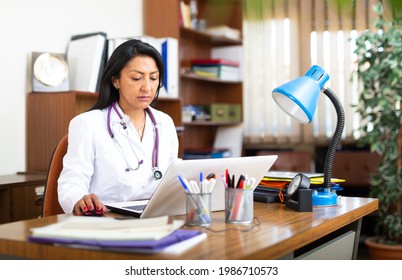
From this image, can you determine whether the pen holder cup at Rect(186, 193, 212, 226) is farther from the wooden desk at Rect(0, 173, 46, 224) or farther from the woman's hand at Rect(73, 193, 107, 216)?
the wooden desk at Rect(0, 173, 46, 224)

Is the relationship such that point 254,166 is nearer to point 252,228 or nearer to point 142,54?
point 252,228

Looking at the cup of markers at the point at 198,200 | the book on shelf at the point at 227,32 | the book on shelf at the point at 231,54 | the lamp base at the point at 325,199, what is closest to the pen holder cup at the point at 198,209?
the cup of markers at the point at 198,200

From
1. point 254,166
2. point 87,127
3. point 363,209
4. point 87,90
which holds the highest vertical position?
point 87,90

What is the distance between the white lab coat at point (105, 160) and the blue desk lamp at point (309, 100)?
55 cm

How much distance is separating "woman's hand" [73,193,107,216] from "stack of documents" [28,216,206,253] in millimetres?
342

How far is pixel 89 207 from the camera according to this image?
1.53 meters

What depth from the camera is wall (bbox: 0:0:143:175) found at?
308 centimetres

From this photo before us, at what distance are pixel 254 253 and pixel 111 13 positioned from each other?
3.23m

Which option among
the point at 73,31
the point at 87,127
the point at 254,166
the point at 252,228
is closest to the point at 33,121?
the point at 73,31

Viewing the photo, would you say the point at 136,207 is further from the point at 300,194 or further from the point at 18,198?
the point at 18,198

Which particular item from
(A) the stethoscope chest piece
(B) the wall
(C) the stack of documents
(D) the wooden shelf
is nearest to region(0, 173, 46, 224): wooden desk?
(B) the wall

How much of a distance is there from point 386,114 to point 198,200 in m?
3.00

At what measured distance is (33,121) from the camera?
3166 millimetres

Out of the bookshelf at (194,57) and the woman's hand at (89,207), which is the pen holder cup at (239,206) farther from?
the bookshelf at (194,57)
